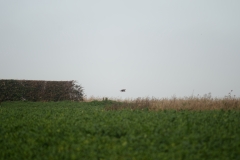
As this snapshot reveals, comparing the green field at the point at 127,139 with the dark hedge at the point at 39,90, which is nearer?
the green field at the point at 127,139

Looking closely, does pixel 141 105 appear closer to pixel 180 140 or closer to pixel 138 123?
pixel 138 123

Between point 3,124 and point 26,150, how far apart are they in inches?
162

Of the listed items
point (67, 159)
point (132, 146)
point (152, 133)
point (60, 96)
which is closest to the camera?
point (67, 159)

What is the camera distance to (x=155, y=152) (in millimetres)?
6527

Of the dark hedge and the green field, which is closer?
the green field

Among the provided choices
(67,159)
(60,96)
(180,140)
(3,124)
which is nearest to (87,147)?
(67,159)

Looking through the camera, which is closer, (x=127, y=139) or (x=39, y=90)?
(x=127, y=139)

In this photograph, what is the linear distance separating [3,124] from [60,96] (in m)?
16.7

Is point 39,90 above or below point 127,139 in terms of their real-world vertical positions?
above

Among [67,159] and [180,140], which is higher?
[180,140]

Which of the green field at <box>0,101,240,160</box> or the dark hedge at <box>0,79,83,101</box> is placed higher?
the dark hedge at <box>0,79,83,101</box>

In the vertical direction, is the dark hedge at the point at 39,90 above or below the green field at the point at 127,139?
above

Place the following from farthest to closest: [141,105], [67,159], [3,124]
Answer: [141,105]
[3,124]
[67,159]

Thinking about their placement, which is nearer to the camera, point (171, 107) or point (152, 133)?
point (152, 133)
